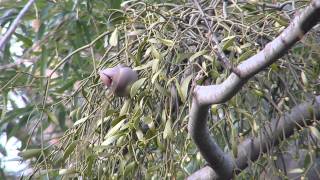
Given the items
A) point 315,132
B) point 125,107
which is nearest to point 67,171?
point 125,107

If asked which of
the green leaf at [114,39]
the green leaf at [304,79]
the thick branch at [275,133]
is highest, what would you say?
the green leaf at [114,39]

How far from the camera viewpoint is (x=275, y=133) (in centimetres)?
120

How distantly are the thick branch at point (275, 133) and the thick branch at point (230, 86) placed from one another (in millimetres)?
61

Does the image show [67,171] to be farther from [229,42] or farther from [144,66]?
[229,42]

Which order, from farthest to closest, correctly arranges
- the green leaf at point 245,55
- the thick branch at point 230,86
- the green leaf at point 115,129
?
1. the green leaf at point 115,129
2. the green leaf at point 245,55
3. the thick branch at point 230,86

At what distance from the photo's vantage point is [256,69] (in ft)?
2.85

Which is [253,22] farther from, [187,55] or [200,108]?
[200,108]

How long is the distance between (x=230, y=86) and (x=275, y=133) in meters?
0.33

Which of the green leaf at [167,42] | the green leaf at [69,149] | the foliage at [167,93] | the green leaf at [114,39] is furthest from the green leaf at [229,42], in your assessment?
the green leaf at [69,149]

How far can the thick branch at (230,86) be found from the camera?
79cm

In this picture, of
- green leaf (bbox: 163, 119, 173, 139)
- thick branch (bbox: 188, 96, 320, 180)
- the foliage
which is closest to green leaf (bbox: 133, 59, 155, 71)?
the foliage

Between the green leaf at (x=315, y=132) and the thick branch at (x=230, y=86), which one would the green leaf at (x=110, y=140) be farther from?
the green leaf at (x=315, y=132)

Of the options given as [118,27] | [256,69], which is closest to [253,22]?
[118,27]

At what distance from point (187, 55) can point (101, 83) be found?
7.5 inches
